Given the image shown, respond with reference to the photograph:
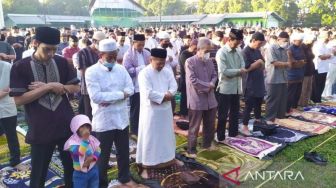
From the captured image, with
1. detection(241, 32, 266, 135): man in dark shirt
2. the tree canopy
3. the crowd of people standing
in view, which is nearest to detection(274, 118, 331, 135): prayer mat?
the crowd of people standing

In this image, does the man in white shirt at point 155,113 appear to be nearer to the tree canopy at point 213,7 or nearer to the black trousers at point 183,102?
the black trousers at point 183,102

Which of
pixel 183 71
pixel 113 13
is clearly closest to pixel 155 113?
pixel 183 71

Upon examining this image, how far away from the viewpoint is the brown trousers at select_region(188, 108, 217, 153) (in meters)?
5.36

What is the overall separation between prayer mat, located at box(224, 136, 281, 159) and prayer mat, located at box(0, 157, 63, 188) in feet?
Answer: 9.47

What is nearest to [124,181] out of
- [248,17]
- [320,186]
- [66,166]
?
[66,166]

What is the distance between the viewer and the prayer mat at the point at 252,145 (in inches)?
217

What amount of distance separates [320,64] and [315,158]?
14.0 feet

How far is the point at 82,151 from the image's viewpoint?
3.48 meters

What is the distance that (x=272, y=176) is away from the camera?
15.5 feet

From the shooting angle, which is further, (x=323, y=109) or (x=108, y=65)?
(x=323, y=109)

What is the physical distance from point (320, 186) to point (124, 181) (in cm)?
259

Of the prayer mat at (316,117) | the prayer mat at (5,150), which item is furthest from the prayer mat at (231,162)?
the prayer mat at (5,150)

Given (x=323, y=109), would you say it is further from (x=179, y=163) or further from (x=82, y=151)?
(x=82, y=151)

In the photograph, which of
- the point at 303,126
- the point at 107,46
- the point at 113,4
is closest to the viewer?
the point at 107,46
